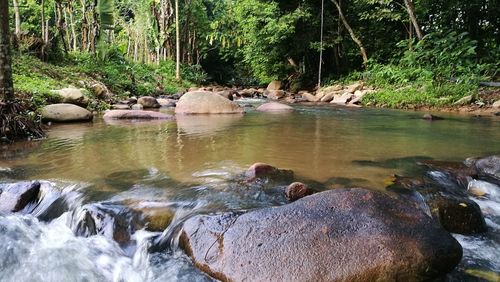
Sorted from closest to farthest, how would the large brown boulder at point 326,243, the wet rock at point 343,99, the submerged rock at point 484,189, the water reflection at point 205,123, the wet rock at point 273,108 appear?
1. the large brown boulder at point 326,243
2. the submerged rock at point 484,189
3. the water reflection at point 205,123
4. the wet rock at point 273,108
5. the wet rock at point 343,99

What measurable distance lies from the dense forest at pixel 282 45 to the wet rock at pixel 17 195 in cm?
491

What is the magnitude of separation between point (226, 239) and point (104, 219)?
122 cm

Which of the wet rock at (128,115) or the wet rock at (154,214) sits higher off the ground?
the wet rock at (128,115)

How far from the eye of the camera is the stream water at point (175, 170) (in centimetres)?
304

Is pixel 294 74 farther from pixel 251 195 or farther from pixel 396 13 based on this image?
pixel 251 195

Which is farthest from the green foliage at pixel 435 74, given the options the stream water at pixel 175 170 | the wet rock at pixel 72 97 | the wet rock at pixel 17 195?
the wet rock at pixel 17 195

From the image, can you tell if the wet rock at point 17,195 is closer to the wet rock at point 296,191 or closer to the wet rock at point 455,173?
the wet rock at point 296,191

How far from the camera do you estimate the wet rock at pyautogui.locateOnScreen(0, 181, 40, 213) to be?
3.75m

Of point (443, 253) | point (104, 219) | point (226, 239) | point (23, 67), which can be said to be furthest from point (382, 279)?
point (23, 67)

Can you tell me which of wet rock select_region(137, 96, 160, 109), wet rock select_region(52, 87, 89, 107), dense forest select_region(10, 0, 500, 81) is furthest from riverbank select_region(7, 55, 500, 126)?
dense forest select_region(10, 0, 500, 81)

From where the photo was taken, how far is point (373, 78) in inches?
713

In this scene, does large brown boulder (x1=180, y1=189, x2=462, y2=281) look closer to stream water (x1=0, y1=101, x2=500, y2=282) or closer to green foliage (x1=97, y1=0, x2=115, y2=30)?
stream water (x1=0, y1=101, x2=500, y2=282)

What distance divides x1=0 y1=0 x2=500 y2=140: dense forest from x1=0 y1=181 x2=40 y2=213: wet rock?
4.91 meters

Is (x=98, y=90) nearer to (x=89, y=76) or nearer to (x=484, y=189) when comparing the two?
(x=89, y=76)
